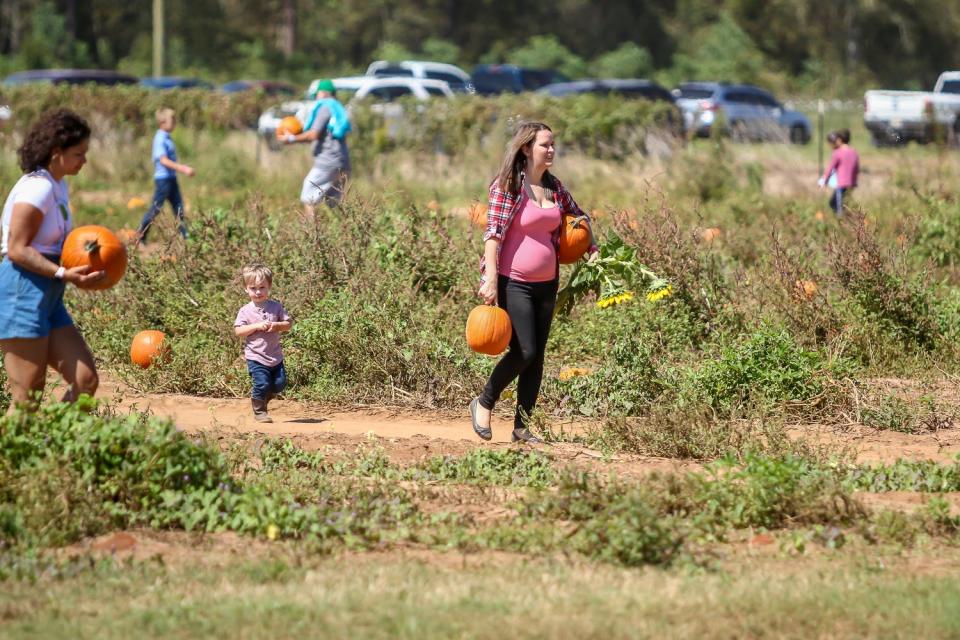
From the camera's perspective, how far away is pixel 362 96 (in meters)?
26.9

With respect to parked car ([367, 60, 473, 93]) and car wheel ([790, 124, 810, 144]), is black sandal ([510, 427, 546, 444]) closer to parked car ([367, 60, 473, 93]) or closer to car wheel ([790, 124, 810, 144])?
car wheel ([790, 124, 810, 144])

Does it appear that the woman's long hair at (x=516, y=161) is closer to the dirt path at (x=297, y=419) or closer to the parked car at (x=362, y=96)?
the dirt path at (x=297, y=419)

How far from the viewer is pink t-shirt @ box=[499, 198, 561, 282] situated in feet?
25.6

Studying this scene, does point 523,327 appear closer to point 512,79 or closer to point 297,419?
point 297,419

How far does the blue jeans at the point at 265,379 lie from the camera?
897 cm

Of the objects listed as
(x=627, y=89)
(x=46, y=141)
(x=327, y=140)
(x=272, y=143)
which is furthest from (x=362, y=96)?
(x=46, y=141)

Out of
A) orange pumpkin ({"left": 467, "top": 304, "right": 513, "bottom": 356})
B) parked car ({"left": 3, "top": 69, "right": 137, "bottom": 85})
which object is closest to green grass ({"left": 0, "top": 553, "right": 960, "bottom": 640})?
orange pumpkin ({"left": 467, "top": 304, "right": 513, "bottom": 356})

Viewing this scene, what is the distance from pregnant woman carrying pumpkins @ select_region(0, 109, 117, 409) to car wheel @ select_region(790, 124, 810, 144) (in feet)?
84.8

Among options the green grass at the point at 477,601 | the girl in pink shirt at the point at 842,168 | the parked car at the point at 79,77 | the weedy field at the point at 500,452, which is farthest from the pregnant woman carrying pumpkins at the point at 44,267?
the parked car at the point at 79,77

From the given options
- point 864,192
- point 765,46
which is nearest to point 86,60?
point 765,46

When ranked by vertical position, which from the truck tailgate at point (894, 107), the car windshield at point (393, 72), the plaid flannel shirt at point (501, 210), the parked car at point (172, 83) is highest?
the plaid flannel shirt at point (501, 210)

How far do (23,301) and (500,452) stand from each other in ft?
8.89

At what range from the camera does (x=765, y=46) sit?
55.5m

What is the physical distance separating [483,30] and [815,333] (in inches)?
2015
